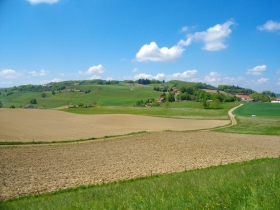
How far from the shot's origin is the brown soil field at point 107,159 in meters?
16.5

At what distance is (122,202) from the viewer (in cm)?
764

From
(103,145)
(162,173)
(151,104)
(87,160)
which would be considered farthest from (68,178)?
(151,104)

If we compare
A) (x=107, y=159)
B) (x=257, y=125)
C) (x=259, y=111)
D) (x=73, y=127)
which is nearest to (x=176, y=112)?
(x=259, y=111)

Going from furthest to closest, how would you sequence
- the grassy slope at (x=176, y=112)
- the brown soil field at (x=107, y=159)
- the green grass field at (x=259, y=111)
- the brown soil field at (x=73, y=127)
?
the green grass field at (x=259, y=111) → the grassy slope at (x=176, y=112) → the brown soil field at (x=73, y=127) → the brown soil field at (x=107, y=159)

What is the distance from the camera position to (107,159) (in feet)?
74.4

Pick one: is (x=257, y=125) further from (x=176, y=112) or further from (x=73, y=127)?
(x=73, y=127)

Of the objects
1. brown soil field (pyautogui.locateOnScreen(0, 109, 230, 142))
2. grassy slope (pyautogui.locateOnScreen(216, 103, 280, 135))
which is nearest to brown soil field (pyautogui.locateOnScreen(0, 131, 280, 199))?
brown soil field (pyautogui.locateOnScreen(0, 109, 230, 142))

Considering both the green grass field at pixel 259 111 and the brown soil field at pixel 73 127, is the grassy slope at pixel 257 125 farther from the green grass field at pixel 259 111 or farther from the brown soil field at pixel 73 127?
the brown soil field at pixel 73 127

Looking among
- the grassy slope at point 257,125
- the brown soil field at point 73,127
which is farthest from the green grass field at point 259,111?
the brown soil field at point 73,127

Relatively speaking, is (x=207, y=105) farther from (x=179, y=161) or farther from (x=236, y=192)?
(x=236, y=192)

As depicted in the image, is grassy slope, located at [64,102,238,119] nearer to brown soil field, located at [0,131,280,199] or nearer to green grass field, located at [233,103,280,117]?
green grass field, located at [233,103,280,117]

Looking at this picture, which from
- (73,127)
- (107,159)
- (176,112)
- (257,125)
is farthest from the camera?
(176,112)

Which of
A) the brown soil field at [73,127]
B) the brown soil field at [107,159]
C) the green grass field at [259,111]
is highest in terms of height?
the green grass field at [259,111]

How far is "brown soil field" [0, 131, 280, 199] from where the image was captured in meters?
16.5
